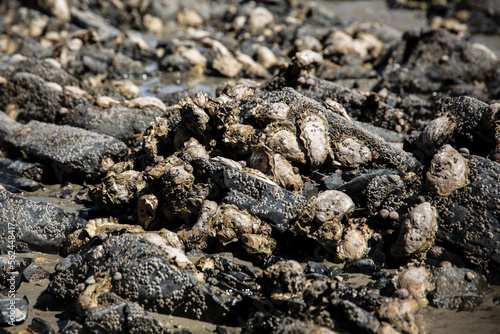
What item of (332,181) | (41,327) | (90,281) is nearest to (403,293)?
(332,181)

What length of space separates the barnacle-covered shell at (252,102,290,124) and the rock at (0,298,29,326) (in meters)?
3.08

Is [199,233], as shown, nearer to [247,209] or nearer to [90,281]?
[247,209]

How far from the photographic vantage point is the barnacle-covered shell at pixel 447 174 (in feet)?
14.7

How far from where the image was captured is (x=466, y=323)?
11.7 ft

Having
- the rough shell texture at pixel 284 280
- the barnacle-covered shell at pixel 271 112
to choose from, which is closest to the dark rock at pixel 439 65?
the barnacle-covered shell at pixel 271 112

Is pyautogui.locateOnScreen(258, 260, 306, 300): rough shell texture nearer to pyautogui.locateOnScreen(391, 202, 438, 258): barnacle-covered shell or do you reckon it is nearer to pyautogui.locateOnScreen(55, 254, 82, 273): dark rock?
pyautogui.locateOnScreen(391, 202, 438, 258): barnacle-covered shell

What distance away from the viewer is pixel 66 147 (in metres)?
6.01

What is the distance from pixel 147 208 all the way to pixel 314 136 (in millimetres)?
2049

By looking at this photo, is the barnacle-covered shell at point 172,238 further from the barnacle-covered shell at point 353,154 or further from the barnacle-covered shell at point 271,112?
the barnacle-covered shell at point 353,154

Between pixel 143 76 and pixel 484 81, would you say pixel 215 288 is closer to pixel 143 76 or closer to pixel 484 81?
pixel 143 76

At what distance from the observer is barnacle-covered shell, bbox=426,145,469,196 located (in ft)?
14.7

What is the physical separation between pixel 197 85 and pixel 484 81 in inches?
235

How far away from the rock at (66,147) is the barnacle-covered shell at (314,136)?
8.62ft

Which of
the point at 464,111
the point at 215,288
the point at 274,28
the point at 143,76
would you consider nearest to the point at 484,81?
the point at 464,111
